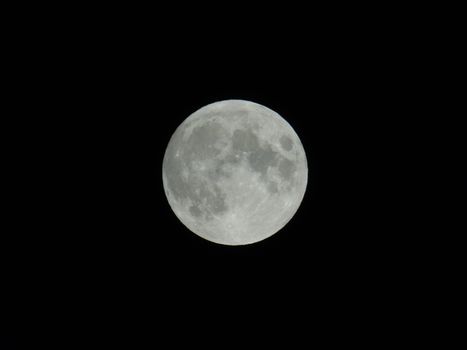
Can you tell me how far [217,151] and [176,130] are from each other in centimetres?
81

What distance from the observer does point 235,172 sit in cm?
489

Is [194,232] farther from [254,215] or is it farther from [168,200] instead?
[254,215]

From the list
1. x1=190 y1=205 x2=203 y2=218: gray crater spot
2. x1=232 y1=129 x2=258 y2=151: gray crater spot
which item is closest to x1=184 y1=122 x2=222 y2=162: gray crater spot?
x1=232 y1=129 x2=258 y2=151: gray crater spot

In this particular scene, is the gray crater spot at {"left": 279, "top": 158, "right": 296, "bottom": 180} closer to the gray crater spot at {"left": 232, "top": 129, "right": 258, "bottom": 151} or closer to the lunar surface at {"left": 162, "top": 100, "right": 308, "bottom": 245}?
the lunar surface at {"left": 162, "top": 100, "right": 308, "bottom": 245}

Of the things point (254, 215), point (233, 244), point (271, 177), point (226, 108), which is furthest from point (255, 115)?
point (233, 244)

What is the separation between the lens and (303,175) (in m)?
5.42

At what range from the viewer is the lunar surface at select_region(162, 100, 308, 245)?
4.93 meters

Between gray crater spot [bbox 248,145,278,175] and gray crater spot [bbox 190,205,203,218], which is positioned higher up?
gray crater spot [bbox 248,145,278,175]

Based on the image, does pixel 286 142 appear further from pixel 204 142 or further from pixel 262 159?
pixel 204 142

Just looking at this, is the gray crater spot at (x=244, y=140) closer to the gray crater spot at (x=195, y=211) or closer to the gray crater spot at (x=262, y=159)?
the gray crater spot at (x=262, y=159)

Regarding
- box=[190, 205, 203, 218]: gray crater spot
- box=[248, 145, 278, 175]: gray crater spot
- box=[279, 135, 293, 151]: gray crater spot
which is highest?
box=[279, 135, 293, 151]: gray crater spot

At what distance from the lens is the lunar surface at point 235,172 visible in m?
4.93

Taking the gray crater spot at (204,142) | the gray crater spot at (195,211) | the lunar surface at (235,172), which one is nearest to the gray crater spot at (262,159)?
the lunar surface at (235,172)

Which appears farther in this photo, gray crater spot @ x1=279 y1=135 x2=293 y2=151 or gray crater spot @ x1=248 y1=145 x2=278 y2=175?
gray crater spot @ x1=279 y1=135 x2=293 y2=151
